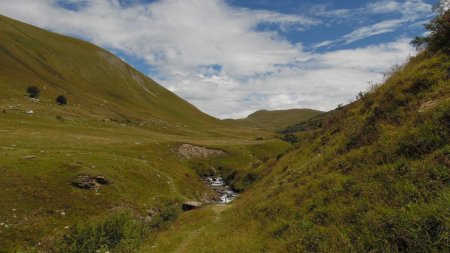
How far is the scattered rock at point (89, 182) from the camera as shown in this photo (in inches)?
1558

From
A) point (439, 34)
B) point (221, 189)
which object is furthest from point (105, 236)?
point (221, 189)

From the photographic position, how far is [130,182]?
4566 centimetres

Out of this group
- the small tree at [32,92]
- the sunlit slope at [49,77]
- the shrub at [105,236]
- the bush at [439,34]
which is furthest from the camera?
the sunlit slope at [49,77]

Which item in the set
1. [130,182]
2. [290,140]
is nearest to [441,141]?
[130,182]

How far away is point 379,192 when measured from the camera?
34.6ft

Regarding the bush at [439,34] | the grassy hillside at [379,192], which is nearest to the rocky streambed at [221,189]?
the grassy hillside at [379,192]

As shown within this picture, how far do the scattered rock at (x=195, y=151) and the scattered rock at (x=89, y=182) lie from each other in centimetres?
Result: 3231

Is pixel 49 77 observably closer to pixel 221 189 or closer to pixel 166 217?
pixel 221 189

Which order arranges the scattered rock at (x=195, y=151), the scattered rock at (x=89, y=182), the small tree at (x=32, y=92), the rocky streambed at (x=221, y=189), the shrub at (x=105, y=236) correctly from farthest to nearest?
the small tree at (x=32, y=92)
the scattered rock at (x=195, y=151)
the rocky streambed at (x=221, y=189)
the scattered rock at (x=89, y=182)
the shrub at (x=105, y=236)

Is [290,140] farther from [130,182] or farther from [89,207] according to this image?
[89,207]

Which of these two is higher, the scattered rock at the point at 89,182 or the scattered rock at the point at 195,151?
the scattered rock at the point at 195,151

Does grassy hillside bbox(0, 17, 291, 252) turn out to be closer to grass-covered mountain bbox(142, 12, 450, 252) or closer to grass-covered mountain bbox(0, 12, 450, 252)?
grass-covered mountain bbox(0, 12, 450, 252)

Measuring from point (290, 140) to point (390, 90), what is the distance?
112954 mm

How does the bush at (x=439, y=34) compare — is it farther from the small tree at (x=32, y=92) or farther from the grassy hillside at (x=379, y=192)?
the small tree at (x=32, y=92)
